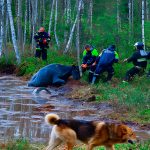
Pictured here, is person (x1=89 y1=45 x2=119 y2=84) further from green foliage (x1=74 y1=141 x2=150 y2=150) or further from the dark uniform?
green foliage (x1=74 y1=141 x2=150 y2=150)

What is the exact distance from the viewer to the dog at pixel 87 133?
8172 mm

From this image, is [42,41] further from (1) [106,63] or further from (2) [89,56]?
(1) [106,63]

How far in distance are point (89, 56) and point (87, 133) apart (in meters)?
11.7

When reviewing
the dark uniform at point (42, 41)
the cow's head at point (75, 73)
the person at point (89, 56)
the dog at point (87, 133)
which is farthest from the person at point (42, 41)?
the dog at point (87, 133)

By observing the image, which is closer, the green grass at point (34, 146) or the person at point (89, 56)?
the green grass at point (34, 146)

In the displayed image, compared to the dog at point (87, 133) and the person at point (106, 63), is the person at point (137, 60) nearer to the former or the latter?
the person at point (106, 63)

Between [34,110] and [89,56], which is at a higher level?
[89,56]

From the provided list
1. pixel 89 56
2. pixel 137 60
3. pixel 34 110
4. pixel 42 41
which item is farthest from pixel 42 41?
pixel 34 110

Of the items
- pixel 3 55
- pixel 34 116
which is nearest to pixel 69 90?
pixel 34 116

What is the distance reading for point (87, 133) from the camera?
823 centimetres

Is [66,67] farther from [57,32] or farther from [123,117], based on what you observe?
[57,32]

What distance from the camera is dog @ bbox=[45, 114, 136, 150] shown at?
817 cm

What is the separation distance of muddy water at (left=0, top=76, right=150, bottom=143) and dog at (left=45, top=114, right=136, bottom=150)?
71.0 inches

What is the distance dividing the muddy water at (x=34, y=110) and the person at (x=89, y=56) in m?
1.59
